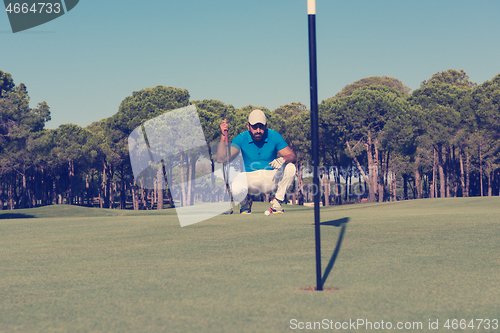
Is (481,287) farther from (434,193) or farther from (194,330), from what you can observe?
(434,193)

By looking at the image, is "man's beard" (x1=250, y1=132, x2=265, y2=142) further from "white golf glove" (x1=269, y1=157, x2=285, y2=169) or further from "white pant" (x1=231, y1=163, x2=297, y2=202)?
"white pant" (x1=231, y1=163, x2=297, y2=202)

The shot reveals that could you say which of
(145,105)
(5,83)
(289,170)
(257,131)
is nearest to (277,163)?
(289,170)

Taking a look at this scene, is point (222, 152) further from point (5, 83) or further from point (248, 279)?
point (5, 83)

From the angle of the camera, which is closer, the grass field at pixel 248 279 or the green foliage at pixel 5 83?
the grass field at pixel 248 279

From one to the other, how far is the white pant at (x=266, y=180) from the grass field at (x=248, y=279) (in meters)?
0.96

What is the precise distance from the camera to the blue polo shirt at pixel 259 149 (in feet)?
32.6

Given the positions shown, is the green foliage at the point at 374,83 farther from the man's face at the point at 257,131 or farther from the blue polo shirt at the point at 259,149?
the man's face at the point at 257,131

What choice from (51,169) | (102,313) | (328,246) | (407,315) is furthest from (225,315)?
(51,169)

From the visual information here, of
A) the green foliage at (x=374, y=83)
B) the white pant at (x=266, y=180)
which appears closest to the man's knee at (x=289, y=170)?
the white pant at (x=266, y=180)

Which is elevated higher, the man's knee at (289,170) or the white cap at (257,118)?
the white cap at (257,118)

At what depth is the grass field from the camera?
154 inches

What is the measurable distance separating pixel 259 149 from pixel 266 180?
0.73 meters

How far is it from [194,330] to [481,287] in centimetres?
327
